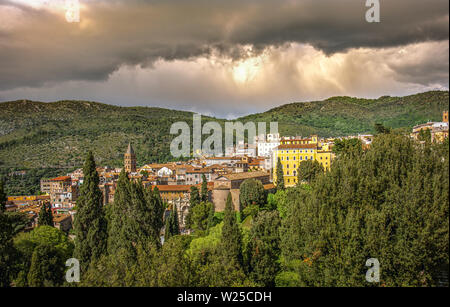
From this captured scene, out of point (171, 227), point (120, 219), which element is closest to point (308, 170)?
point (171, 227)

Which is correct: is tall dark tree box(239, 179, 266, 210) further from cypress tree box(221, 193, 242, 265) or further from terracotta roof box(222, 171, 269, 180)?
cypress tree box(221, 193, 242, 265)

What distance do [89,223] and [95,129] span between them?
344ft

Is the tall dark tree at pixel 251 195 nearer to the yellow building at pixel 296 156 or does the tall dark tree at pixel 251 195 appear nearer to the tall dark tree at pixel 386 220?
the yellow building at pixel 296 156

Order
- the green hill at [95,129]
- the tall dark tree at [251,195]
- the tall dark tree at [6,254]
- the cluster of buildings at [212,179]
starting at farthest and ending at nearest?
the green hill at [95,129]
the cluster of buildings at [212,179]
the tall dark tree at [251,195]
the tall dark tree at [6,254]

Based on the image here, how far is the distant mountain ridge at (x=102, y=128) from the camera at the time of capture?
92.1 m

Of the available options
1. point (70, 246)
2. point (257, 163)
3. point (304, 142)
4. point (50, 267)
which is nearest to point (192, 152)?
point (257, 163)

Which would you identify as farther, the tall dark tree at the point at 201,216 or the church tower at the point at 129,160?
the church tower at the point at 129,160

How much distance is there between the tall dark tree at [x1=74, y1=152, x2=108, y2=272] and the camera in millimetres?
23609

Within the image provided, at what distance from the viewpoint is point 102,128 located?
125m

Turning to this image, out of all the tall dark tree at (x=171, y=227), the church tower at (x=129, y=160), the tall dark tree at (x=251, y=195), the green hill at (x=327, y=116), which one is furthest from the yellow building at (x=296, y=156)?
the church tower at (x=129, y=160)

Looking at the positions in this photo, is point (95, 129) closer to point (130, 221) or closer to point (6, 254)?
point (130, 221)
